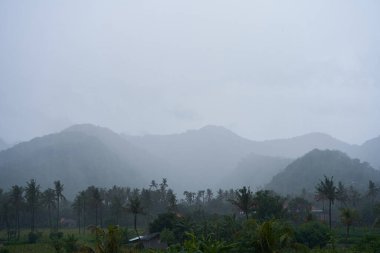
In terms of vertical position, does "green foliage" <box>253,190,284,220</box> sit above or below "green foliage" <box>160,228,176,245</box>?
above

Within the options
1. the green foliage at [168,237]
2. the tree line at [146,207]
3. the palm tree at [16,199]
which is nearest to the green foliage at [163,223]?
the tree line at [146,207]

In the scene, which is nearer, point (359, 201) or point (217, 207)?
point (359, 201)

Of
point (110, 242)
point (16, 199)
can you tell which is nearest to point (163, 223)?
point (110, 242)

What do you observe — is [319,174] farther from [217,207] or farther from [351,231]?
[351,231]

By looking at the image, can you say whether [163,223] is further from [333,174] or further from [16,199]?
[333,174]

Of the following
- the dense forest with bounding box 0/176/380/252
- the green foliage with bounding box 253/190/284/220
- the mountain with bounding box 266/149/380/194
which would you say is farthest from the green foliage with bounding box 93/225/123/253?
the mountain with bounding box 266/149/380/194

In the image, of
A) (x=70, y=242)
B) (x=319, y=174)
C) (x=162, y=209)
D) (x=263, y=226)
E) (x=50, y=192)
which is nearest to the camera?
(x=263, y=226)

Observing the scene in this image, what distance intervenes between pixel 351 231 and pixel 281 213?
2221 cm

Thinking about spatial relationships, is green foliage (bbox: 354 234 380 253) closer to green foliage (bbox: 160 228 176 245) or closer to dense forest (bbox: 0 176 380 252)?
dense forest (bbox: 0 176 380 252)

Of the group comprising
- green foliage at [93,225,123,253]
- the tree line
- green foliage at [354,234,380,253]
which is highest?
green foliage at [93,225,123,253]

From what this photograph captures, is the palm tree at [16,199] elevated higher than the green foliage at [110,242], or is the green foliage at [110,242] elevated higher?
the green foliage at [110,242]

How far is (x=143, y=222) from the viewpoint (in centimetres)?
11694

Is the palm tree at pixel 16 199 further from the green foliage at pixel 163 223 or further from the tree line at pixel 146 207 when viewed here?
the green foliage at pixel 163 223

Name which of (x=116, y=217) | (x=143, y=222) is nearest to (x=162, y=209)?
(x=143, y=222)
